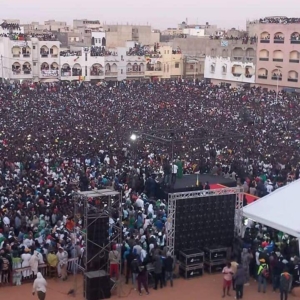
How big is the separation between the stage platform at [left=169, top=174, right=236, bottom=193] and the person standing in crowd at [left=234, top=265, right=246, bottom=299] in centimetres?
709

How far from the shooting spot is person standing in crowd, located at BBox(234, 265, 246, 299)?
1179cm

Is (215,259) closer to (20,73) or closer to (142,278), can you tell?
(142,278)

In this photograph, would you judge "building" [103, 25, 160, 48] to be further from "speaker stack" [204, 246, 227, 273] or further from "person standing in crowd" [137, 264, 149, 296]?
"person standing in crowd" [137, 264, 149, 296]

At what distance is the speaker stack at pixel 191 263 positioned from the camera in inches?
512

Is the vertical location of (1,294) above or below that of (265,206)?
below

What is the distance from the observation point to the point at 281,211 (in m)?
13.6

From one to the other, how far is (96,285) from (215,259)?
3.20 metres

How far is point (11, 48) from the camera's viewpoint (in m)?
53.9

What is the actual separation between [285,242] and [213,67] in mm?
47193

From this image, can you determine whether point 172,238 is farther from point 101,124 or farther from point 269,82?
point 269,82

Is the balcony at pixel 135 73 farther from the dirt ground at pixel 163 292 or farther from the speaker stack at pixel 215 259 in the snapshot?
the dirt ground at pixel 163 292

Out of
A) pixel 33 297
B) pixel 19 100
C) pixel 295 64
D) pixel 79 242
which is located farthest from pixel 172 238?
pixel 295 64

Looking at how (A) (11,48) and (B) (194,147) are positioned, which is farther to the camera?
(A) (11,48)

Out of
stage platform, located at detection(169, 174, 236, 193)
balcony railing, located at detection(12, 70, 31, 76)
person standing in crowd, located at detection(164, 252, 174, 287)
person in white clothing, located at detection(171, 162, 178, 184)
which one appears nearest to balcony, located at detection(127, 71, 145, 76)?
balcony railing, located at detection(12, 70, 31, 76)
